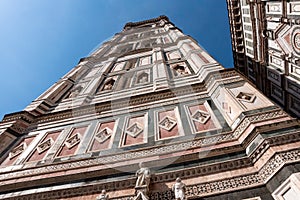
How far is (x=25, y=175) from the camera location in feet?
15.0

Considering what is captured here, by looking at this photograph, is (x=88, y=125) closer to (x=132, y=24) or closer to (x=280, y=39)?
(x=280, y=39)

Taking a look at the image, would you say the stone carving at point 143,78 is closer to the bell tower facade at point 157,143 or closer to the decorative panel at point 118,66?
the bell tower facade at point 157,143

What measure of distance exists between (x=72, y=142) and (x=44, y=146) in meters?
0.58

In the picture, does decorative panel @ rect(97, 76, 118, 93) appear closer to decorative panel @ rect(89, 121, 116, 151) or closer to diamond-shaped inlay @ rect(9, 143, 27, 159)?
decorative panel @ rect(89, 121, 116, 151)

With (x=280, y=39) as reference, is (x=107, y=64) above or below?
above

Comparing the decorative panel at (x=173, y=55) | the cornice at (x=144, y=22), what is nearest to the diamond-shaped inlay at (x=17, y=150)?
the decorative panel at (x=173, y=55)

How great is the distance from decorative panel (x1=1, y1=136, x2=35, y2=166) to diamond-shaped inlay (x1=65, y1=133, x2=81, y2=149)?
2.93 feet

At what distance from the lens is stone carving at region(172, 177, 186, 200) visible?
10.9ft

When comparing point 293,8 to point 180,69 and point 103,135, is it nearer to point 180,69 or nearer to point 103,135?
point 180,69

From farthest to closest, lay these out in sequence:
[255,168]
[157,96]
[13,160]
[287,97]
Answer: [287,97], [157,96], [13,160], [255,168]

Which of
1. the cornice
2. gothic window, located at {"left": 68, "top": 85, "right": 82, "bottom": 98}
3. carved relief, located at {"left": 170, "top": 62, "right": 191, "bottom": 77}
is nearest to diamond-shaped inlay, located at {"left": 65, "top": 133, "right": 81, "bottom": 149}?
gothic window, located at {"left": 68, "top": 85, "right": 82, "bottom": 98}

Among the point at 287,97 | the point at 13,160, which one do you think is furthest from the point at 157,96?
the point at 287,97

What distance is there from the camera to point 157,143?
484cm

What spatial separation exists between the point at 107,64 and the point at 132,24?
14779mm
